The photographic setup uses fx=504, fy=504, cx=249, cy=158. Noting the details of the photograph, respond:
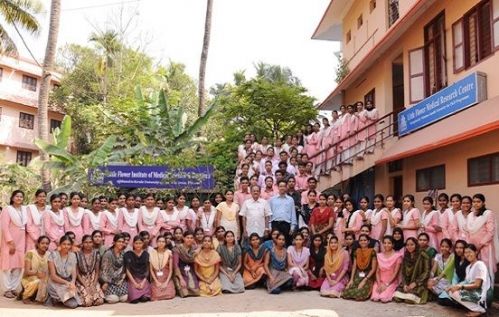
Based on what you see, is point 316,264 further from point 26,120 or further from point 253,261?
point 26,120

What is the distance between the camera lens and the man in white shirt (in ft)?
30.6

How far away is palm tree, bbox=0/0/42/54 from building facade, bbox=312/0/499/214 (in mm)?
10500

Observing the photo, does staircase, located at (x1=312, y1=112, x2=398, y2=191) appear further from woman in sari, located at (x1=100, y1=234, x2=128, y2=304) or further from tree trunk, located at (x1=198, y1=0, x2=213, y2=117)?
woman in sari, located at (x1=100, y1=234, x2=128, y2=304)

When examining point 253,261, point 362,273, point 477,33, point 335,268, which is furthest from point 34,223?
point 477,33

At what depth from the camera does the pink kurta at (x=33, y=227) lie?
8328mm

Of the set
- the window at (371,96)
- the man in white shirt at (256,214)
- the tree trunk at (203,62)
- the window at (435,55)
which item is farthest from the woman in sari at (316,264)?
the tree trunk at (203,62)

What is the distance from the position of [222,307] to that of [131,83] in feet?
72.8

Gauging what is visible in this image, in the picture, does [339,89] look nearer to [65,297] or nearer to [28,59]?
[65,297]

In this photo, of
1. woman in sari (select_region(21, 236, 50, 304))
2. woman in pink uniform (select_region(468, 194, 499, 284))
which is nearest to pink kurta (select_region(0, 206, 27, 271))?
woman in sari (select_region(21, 236, 50, 304))

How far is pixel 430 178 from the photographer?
11.6 meters

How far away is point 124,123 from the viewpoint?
16.5 metres

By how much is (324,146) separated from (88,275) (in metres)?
7.55

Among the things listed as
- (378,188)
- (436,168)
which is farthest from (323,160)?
(436,168)

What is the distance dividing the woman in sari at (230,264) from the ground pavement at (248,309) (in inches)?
18.8
